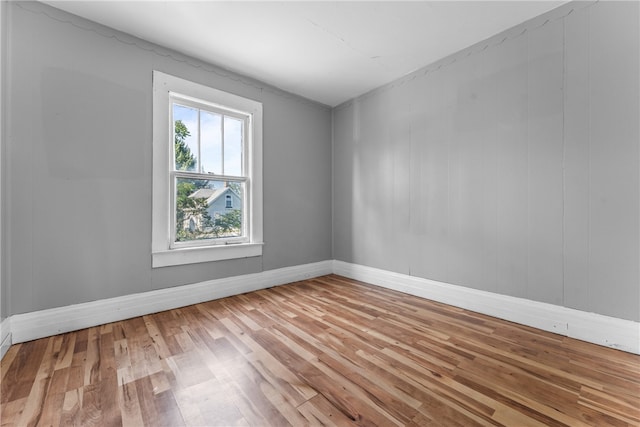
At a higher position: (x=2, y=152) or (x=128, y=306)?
(x=2, y=152)

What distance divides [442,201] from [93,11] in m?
3.60

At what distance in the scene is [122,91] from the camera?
2.43 metres

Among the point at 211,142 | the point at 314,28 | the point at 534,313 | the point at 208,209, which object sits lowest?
the point at 534,313

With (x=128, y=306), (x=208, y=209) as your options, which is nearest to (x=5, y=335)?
(x=128, y=306)

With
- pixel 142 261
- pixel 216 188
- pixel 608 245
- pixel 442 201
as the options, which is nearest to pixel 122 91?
pixel 216 188

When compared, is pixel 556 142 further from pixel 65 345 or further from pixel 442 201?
pixel 65 345

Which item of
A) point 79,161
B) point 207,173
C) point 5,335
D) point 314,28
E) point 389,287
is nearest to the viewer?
point 5,335

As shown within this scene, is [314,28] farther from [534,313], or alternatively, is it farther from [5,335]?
[5,335]

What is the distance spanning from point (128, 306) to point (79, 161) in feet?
4.33

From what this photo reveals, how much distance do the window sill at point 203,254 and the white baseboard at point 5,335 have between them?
951 millimetres

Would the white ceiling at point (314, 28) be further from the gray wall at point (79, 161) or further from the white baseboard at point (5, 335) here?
the white baseboard at point (5, 335)

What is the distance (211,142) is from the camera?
3012 millimetres

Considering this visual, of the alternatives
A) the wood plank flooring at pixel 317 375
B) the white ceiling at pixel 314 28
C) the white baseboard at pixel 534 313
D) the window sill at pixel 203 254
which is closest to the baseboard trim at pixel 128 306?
the wood plank flooring at pixel 317 375

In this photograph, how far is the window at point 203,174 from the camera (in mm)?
2633
